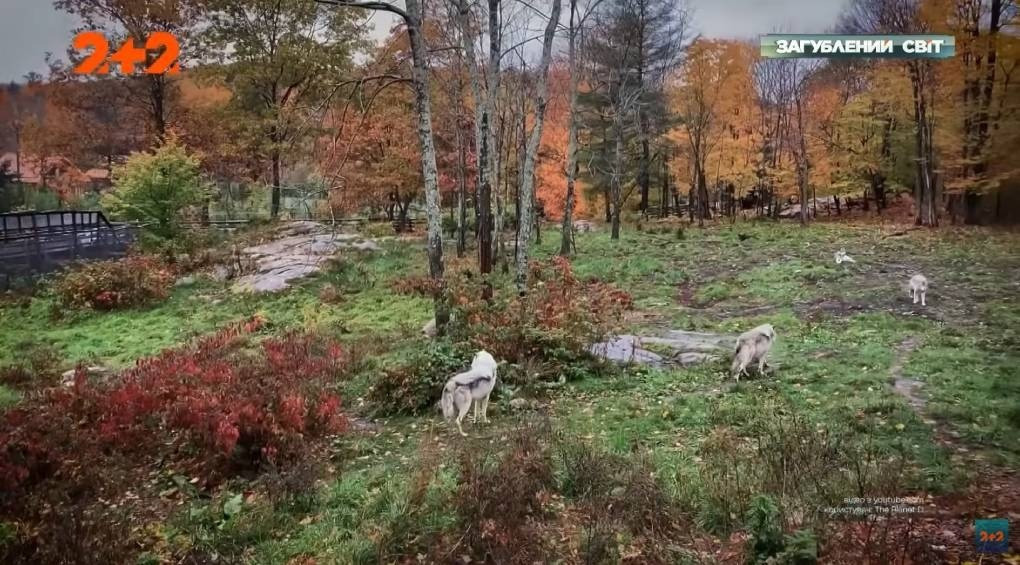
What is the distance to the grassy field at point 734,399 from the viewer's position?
3.85 m

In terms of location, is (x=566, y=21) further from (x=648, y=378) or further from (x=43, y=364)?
(x=43, y=364)

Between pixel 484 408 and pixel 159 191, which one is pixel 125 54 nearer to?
pixel 484 408

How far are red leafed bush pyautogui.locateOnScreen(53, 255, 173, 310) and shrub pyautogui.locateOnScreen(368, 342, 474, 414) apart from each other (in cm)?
675

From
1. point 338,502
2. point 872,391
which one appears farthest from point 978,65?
point 338,502

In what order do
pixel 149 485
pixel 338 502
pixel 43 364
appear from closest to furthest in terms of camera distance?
1. pixel 338 502
2. pixel 149 485
3. pixel 43 364

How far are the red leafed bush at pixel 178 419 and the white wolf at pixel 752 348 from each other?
14.6 feet

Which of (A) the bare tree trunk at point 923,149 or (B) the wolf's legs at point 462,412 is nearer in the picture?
(B) the wolf's legs at point 462,412

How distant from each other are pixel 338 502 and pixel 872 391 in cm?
513

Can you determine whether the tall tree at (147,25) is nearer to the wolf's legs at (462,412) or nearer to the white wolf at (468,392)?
the white wolf at (468,392)

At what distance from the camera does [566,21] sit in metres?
17.9

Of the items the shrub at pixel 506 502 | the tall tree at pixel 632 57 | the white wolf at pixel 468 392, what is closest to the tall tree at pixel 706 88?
the tall tree at pixel 632 57

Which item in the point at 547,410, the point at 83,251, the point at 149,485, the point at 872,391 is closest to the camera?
the point at 149,485

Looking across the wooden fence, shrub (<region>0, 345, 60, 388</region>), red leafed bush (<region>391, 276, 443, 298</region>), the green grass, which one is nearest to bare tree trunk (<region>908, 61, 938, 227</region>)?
the green grass

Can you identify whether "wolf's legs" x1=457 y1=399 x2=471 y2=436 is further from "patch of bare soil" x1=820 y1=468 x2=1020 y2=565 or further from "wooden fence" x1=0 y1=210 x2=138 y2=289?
"wooden fence" x1=0 y1=210 x2=138 y2=289
